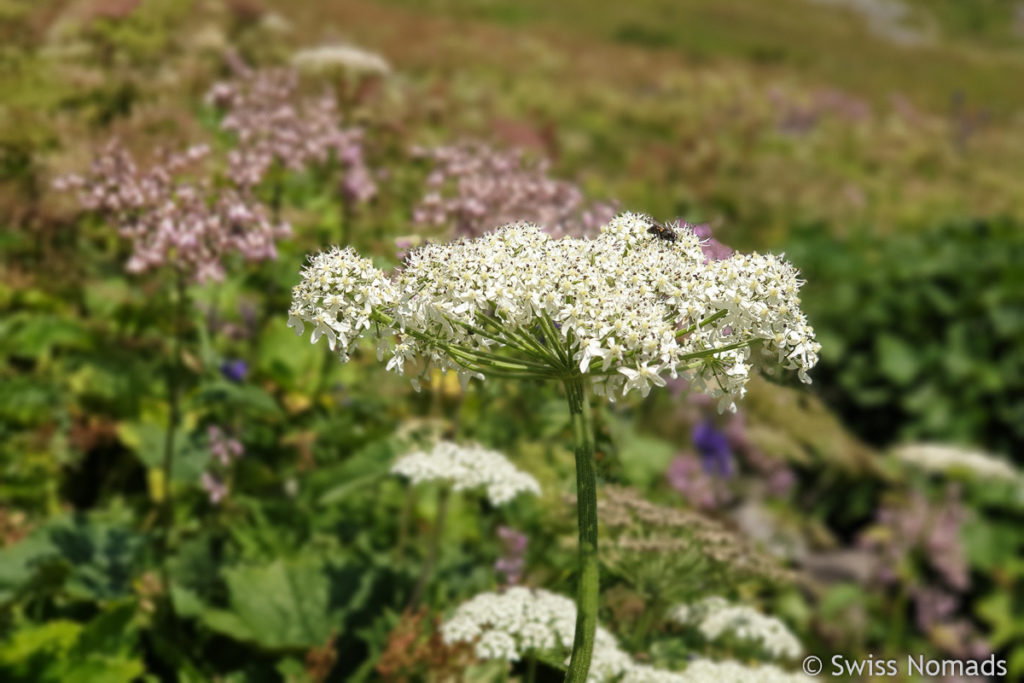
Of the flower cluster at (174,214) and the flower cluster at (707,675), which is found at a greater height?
the flower cluster at (174,214)

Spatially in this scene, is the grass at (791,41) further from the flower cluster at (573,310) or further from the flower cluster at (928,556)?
the flower cluster at (573,310)

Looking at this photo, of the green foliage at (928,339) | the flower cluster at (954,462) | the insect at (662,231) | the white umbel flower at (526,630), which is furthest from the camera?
the green foliage at (928,339)

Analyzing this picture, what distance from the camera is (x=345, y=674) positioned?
335cm

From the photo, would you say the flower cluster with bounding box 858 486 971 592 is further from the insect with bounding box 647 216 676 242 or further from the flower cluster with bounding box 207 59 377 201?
the insect with bounding box 647 216 676 242

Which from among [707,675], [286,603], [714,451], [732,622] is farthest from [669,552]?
[714,451]

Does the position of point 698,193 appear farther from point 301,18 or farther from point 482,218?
point 482,218

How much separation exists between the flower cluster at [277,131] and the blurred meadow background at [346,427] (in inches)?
0.6

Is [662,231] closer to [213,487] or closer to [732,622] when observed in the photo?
[732,622]

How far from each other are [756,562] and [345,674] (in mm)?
1486

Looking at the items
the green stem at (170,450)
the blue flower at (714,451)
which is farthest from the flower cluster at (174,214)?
the blue flower at (714,451)

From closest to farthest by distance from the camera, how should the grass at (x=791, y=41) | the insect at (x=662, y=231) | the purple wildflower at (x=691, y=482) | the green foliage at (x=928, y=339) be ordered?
the insect at (x=662, y=231) → the purple wildflower at (x=691, y=482) → the green foliage at (x=928, y=339) → the grass at (x=791, y=41)

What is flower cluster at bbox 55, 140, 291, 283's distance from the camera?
10.2 ft

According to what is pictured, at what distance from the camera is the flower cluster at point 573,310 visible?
1.70 metres

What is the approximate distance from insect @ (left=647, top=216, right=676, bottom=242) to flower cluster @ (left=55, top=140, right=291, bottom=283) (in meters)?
1.52
